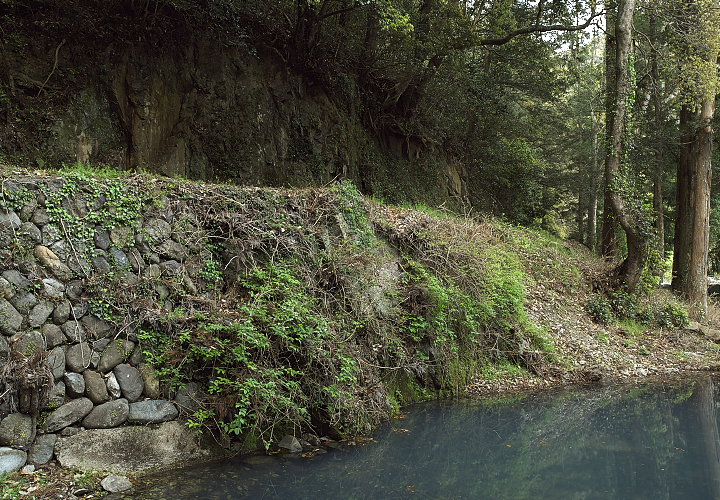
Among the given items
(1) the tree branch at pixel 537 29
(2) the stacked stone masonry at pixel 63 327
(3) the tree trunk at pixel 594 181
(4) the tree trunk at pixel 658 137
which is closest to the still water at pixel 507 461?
(2) the stacked stone masonry at pixel 63 327

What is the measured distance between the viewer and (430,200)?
1786cm

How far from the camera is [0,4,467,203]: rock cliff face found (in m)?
10.1

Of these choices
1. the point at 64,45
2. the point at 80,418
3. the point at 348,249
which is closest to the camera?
the point at 80,418

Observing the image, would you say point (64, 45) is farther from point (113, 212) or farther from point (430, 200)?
point (430, 200)

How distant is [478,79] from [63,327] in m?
14.5

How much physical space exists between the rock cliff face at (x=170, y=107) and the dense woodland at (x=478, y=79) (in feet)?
0.19

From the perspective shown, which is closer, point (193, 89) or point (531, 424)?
point (531, 424)

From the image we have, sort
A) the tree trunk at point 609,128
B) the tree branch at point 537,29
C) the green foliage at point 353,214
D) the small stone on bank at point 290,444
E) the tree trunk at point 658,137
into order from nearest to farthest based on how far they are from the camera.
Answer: the small stone on bank at point 290,444 → the green foliage at point 353,214 → the tree trunk at point 609,128 → the tree branch at point 537,29 → the tree trunk at point 658,137

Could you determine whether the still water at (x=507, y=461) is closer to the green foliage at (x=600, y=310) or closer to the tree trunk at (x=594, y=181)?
the green foliage at (x=600, y=310)

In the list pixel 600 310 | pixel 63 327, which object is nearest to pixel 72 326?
pixel 63 327

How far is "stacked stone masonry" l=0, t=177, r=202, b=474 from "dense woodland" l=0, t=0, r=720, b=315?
4318mm

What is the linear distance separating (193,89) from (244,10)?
2649 millimetres

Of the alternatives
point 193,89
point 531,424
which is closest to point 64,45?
point 193,89

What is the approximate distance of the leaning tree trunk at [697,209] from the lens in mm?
15672
